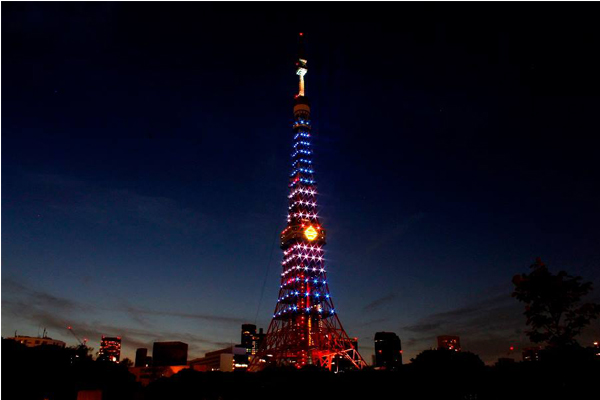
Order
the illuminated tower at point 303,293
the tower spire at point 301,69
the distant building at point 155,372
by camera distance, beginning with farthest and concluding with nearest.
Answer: the distant building at point 155,372 → the tower spire at point 301,69 → the illuminated tower at point 303,293

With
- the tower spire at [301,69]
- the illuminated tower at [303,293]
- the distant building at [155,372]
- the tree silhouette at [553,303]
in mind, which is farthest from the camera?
the distant building at [155,372]

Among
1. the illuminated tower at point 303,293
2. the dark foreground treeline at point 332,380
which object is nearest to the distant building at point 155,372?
the illuminated tower at point 303,293

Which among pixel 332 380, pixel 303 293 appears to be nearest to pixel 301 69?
pixel 303 293

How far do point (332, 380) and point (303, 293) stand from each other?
5560 cm

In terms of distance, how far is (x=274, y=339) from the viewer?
4136 inches

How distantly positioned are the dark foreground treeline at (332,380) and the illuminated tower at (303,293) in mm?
39794

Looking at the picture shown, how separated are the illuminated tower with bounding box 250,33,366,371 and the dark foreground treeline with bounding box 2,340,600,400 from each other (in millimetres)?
39794

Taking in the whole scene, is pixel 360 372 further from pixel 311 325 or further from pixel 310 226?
pixel 310 226

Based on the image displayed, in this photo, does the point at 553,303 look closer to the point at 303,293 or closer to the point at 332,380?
the point at 332,380

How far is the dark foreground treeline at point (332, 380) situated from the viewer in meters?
34.2

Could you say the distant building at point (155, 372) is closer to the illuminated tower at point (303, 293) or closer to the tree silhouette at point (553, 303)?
the illuminated tower at point (303, 293)

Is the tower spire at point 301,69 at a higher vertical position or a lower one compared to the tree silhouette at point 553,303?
higher

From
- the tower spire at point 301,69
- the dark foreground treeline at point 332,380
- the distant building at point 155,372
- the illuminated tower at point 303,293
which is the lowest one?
the distant building at point 155,372

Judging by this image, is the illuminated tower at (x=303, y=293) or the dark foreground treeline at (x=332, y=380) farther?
the illuminated tower at (x=303, y=293)
